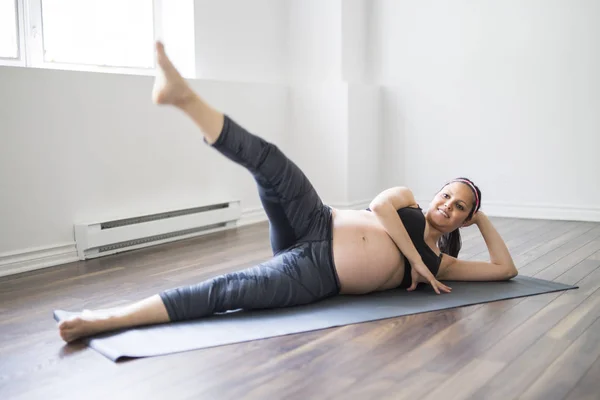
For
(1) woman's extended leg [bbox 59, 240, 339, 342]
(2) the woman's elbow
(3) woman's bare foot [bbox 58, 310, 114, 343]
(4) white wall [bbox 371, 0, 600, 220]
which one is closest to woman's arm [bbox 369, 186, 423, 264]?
(1) woman's extended leg [bbox 59, 240, 339, 342]

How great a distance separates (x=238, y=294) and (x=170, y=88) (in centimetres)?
74

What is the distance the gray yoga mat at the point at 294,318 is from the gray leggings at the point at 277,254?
0.05 m

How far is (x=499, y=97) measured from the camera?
15.7 ft

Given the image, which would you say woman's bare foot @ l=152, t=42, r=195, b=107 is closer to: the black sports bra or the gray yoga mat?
the gray yoga mat

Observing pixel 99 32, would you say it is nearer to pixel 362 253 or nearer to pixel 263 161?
pixel 263 161

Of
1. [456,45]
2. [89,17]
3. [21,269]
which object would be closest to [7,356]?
[21,269]

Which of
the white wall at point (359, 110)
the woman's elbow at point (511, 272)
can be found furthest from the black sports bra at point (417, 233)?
the white wall at point (359, 110)

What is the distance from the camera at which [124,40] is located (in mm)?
4168

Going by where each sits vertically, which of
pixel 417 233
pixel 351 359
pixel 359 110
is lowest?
pixel 351 359

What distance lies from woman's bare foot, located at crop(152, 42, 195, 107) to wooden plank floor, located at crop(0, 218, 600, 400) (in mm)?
785

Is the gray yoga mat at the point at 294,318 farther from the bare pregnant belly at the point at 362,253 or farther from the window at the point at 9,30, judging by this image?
the window at the point at 9,30

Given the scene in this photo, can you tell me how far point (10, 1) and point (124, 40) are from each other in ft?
2.65

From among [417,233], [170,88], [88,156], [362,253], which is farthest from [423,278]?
[88,156]

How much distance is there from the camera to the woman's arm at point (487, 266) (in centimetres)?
259
